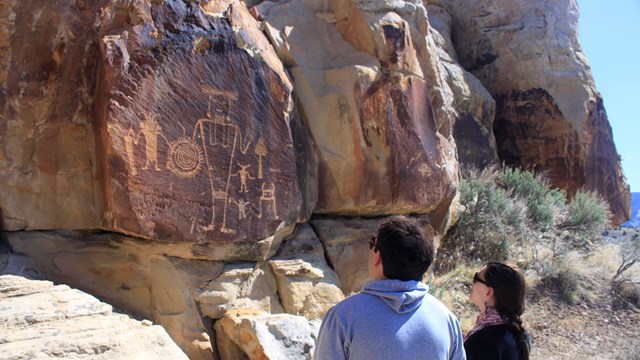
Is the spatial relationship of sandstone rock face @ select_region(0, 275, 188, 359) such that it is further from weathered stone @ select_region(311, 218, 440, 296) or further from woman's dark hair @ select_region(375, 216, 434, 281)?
weathered stone @ select_region(311, 218, 440, 296)

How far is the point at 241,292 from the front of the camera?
478 cm

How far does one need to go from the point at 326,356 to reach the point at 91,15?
3.63 meters

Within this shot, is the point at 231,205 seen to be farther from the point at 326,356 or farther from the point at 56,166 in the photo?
the point at 326,356

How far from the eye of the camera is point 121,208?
4.20m

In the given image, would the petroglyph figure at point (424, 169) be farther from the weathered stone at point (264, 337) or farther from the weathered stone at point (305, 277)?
the weathered stone at point (264, 337)

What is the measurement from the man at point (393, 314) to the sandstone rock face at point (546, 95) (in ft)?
30.6

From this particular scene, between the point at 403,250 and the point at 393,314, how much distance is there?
20cm

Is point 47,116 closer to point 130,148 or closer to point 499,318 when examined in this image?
point 130,148

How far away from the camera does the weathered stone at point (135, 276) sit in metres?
4.36

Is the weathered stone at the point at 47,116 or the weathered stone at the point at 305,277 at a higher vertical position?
the weathered stone at the point at 47,116

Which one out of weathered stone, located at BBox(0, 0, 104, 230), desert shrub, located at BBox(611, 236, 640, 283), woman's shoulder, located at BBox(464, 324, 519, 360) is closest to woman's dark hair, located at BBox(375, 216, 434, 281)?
woman's shoulder, located at BBox(464, 324, 519, 360)

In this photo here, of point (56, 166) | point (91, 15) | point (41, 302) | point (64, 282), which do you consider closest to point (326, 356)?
point (41, 302)

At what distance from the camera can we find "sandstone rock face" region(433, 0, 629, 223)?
10.6 meters

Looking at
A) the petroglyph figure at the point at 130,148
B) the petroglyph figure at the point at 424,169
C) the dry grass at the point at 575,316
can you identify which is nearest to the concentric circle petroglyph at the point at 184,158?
the petroglyph figure at the point at 130,148
